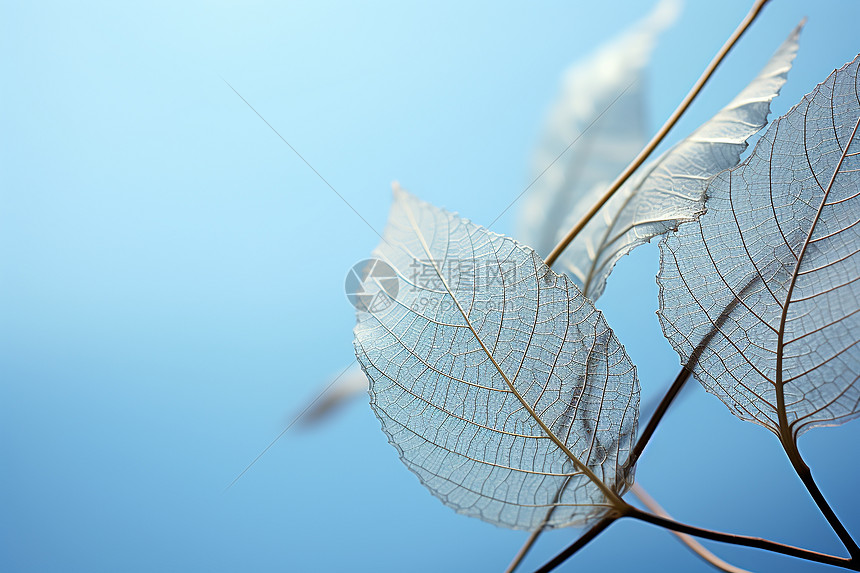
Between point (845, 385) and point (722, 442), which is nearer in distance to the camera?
point (845, 385)

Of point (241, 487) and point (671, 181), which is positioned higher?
point (671, 181)

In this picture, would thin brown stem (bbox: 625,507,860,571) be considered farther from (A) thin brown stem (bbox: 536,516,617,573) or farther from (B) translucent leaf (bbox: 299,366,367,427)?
(B) translucent leaf (bbox: 299,366,367,427)

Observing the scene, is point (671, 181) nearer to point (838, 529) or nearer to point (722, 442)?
point (838, 529)

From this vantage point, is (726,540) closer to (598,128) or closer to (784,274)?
(784,274)

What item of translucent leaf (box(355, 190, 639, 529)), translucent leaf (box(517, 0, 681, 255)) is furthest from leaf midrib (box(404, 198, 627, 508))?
translucent leaf (box(517, 0, 681, 255))

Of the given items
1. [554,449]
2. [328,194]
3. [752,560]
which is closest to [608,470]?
[554,449]

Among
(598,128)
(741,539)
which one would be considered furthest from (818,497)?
(598,128)
